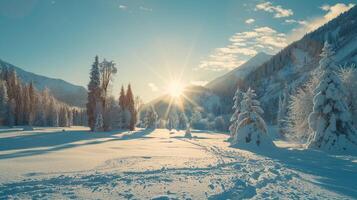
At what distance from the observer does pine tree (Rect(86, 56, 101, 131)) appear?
54531 mm

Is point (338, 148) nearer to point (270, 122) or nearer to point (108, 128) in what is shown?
point (108, 128)

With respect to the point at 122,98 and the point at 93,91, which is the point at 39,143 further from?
the point at 122,98

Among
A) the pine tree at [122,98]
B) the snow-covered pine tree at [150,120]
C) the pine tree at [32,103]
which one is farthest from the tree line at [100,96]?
the snow-covered pine tree at [150,120]

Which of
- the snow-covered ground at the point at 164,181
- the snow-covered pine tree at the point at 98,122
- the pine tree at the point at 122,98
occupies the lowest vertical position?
the snow-covered ground at the point at 164,181

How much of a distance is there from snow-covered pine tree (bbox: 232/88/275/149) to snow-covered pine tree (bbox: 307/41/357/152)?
5.04 m

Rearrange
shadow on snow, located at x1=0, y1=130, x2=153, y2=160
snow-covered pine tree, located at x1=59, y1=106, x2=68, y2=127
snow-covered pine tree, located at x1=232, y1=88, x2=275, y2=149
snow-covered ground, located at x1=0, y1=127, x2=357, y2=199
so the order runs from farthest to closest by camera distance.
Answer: snow-covered pine tree, located at x1=59, y1=106, x2=68, y2=127 → snow-covered pine tree, located at x1=232, y1=88, x2=275, y2=149 → shadow on snow, located at x1=0, y1=130, x2=153, y2=160 → snow-covered ground, located at x1=0, y1=127, x2=357, y2=199

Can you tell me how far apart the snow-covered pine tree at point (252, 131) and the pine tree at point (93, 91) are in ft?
96.9

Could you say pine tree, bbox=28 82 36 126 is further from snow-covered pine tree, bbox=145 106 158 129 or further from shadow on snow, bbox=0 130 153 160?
shadow on snow, bbox=0 130 153 160

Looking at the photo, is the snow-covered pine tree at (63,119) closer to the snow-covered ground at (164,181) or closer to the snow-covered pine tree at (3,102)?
the snow-covered pine tree at (3,102)

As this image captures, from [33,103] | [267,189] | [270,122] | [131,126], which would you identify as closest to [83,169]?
[267,189]

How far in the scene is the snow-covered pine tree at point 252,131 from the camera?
32612mm

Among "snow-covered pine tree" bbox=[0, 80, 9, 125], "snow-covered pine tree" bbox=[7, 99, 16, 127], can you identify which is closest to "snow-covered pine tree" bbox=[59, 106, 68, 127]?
"snow-covered pine tree" bbox=[7, 99, 16, 127]

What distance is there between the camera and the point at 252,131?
3362cm

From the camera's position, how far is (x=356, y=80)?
3244 cm
